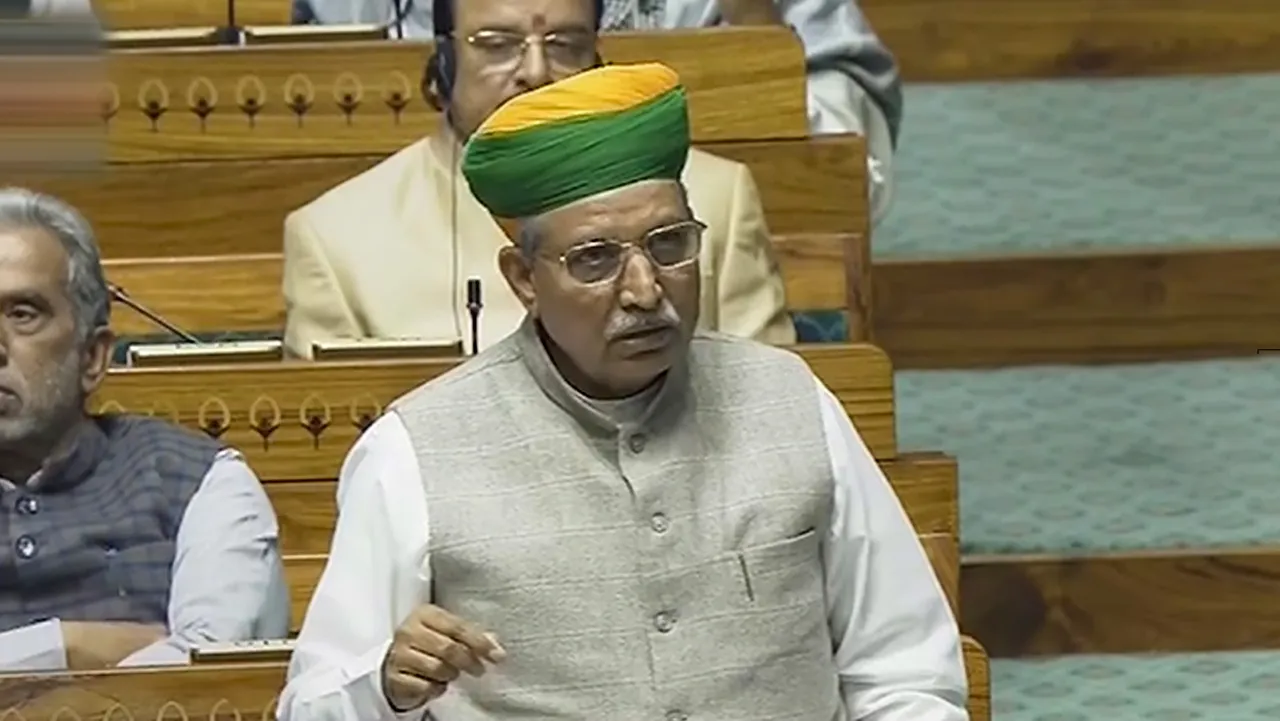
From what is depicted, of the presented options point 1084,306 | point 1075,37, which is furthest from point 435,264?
point 1075,37

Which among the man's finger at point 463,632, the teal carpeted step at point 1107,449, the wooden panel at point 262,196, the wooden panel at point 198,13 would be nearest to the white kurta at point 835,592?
the man's finger at point 463,632

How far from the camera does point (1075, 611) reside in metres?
2.29

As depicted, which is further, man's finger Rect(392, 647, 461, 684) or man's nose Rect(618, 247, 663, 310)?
man's nose Rect(618, 247, 663, 310)

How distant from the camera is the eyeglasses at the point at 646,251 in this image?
1.25m

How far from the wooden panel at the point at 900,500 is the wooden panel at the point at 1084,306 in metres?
0.99

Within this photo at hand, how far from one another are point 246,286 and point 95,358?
491 mm

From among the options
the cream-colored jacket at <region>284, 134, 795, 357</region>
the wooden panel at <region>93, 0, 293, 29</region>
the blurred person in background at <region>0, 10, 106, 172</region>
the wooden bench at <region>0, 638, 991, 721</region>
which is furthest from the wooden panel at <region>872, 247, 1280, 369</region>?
the blurred person in background at <region>0, 10, 106, 172</region>

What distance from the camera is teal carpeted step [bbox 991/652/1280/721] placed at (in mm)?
2115

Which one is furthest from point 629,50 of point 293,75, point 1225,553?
point 1225,553

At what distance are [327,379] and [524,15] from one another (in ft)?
1.02

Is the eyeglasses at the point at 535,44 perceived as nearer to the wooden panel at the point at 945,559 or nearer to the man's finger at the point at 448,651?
the wooden panel at the point at 945,559

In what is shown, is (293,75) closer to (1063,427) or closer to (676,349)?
(1063,427)

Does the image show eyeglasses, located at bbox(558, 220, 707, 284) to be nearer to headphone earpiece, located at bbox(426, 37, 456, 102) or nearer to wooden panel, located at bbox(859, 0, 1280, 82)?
headphone earpiece, located at bbox(426, 37, 456, 102)

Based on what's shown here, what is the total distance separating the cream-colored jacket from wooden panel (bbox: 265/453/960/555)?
0.55 ft
